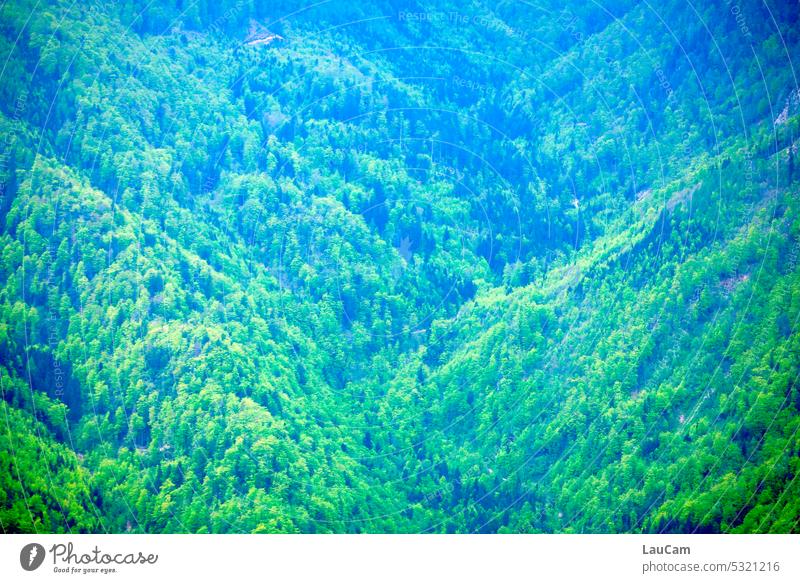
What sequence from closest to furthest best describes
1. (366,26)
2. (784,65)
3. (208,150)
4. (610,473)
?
(610,473), (784,65), (208,150), (366,26)

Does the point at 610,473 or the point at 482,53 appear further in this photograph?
the point at 482,53

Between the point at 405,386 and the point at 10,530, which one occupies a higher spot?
the point at 405,386

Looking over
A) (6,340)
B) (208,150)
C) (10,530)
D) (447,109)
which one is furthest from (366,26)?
(10,530)

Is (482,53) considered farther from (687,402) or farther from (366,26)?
(687,402)

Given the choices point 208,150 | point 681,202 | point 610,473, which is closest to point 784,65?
point 681,202
